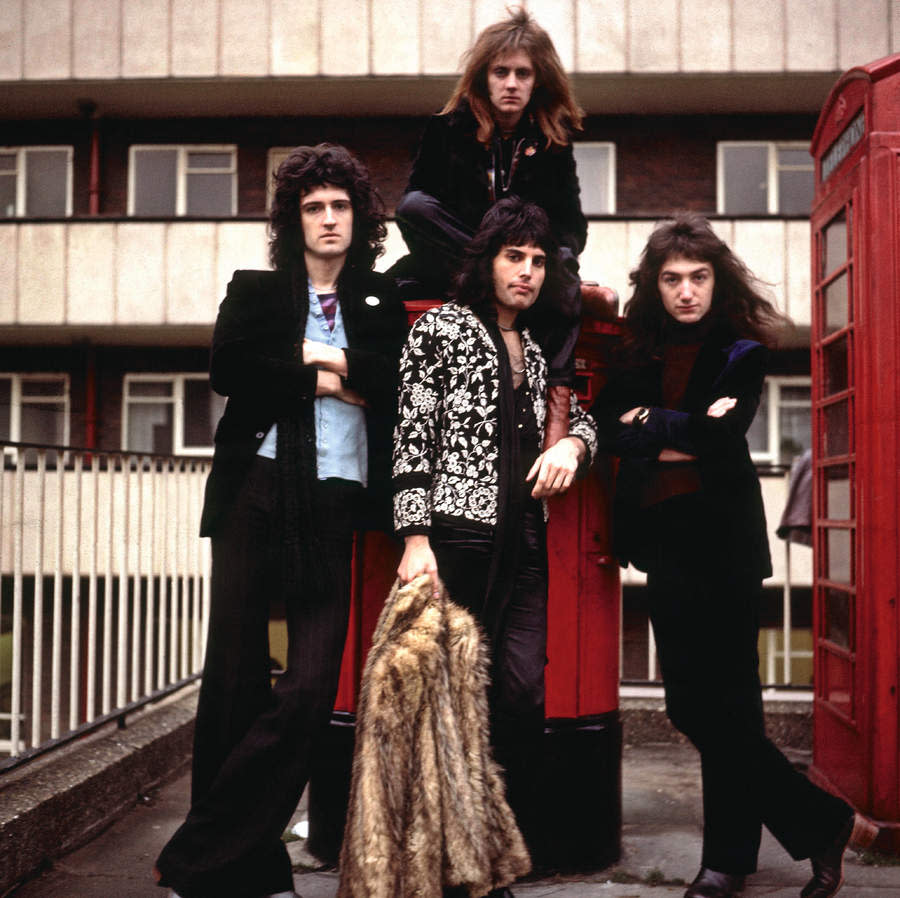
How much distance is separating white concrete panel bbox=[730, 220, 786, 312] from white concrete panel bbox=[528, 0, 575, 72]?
2.93 m

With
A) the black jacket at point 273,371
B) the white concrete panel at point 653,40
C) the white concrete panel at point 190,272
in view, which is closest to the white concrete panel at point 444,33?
the white concrete panel at point 653,40

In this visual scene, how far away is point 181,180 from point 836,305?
11.9 metres

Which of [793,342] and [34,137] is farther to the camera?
[34,137]

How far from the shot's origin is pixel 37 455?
12.2 ft

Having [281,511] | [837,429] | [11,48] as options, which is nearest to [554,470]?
[281,511]

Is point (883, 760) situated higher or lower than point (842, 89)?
lower

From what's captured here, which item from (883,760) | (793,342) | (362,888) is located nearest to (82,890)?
(362,888)

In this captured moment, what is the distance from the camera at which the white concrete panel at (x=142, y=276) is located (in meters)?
12.7

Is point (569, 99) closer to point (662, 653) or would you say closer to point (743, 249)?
point (662, 653)

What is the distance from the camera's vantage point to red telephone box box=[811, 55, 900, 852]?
3502mm

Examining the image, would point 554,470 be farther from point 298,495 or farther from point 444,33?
point 444,33

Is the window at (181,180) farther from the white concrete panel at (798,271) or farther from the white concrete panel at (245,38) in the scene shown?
the white concrete panel at (798,271)

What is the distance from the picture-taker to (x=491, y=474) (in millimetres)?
2771

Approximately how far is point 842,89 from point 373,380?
236cm
